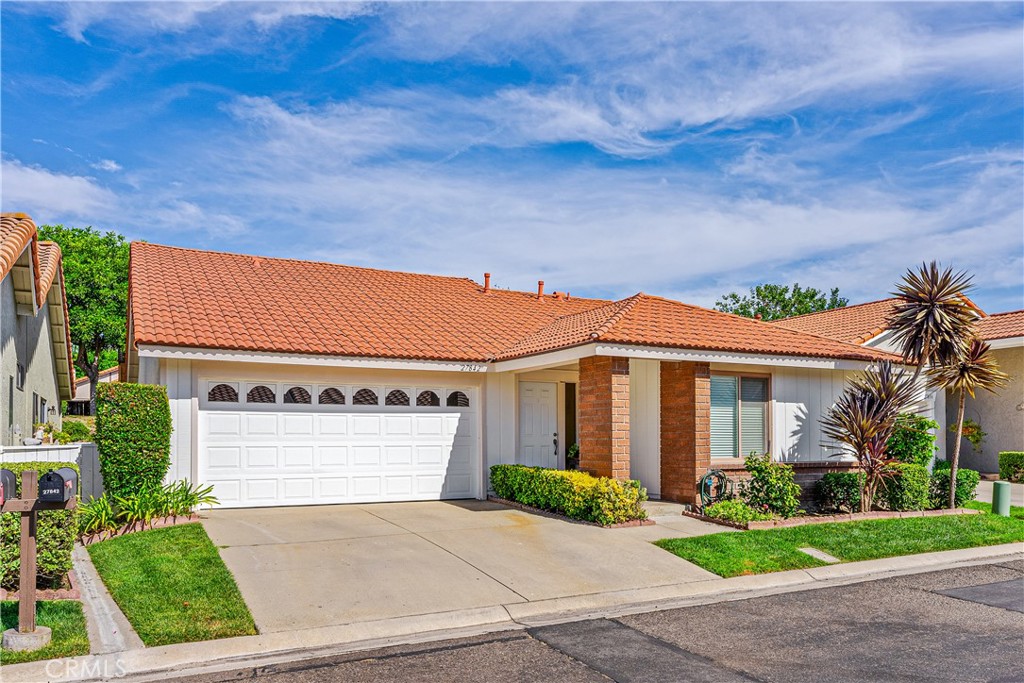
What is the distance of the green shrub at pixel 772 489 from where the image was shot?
13172 mm

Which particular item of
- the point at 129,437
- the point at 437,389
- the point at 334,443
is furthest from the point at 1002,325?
the point at 129,437

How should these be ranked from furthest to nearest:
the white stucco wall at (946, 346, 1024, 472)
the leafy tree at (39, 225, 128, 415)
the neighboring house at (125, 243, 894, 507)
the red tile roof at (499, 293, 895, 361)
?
1. the leafy tree at (39, 225, 128, 415)
2. the white stucco wall at (946, 346, 1024, 472)
3. the red tile roof at (499, 293, 895, 361)
4. the neighboring house at (125, 243, 894, 507)

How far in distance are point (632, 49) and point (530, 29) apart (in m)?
1.86

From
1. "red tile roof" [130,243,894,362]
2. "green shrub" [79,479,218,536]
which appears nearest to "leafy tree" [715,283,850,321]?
"red tile roof" [130,243,894,362]

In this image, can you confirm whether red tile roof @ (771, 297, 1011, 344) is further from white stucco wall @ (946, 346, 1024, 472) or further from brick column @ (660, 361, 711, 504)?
brick column @ (660, 361, 711, 504)

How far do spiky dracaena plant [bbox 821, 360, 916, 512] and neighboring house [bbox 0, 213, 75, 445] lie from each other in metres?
13.3

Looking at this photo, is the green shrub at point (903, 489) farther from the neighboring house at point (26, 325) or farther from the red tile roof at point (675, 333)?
the neighboring house at point (26, 325)

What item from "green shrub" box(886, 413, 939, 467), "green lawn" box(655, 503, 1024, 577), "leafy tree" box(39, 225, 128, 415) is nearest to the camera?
"green lawn" box(655, 503, 1024, 577)

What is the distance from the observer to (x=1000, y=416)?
22078mm

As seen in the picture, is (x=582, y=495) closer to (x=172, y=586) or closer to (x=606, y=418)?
(x=606, y=418)

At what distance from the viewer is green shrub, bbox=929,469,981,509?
15039mm

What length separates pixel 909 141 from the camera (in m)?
16.8

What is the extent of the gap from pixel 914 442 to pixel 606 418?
6697 mm

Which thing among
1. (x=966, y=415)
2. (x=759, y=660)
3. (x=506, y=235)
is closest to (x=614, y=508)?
(x=759, y=660)
